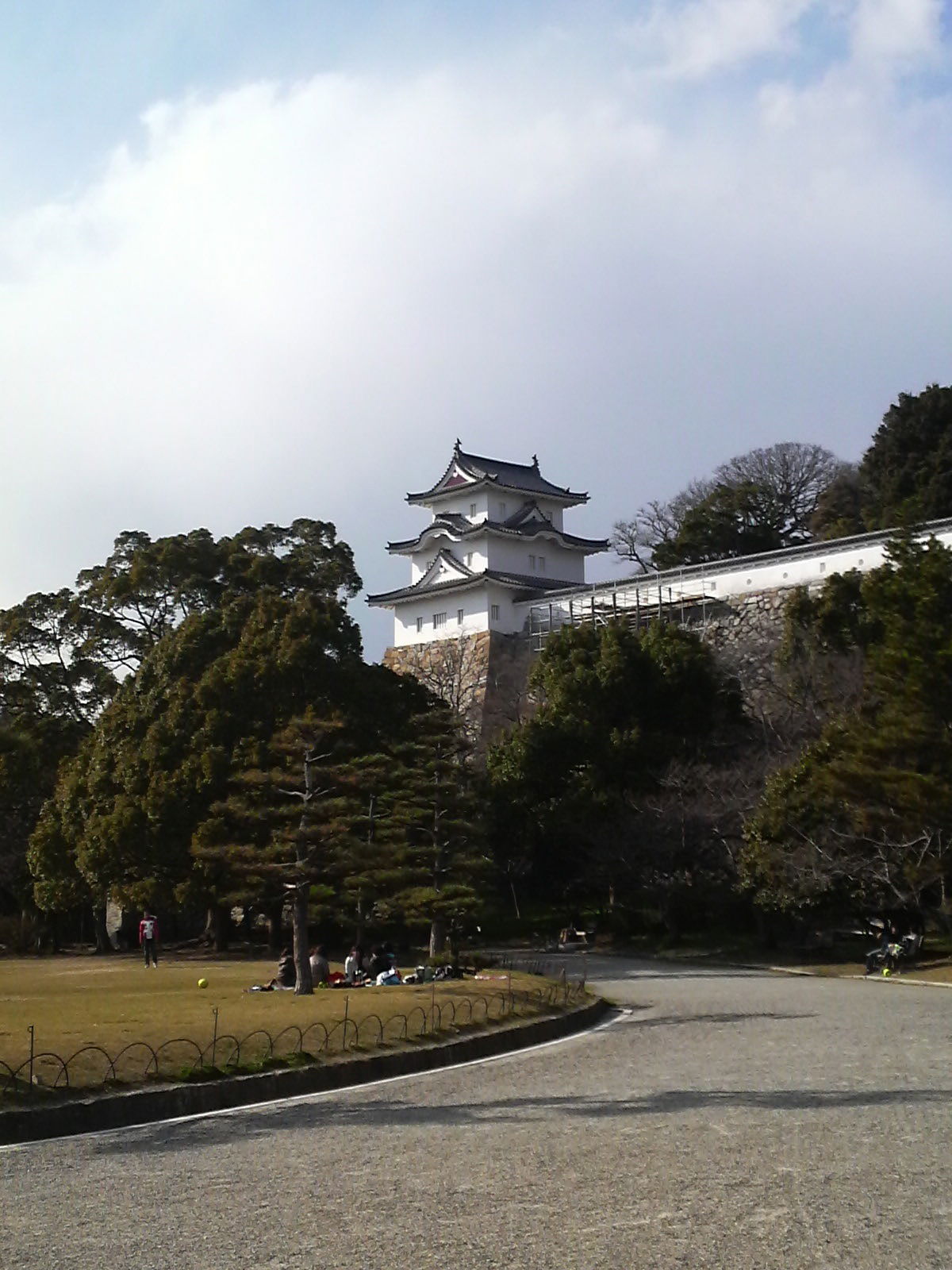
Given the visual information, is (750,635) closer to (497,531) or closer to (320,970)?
(497,531)

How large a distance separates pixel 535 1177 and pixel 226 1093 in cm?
390

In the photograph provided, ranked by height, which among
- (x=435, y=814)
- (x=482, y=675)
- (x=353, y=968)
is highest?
(x=482, y=675)

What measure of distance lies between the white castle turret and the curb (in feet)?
115

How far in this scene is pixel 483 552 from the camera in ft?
163

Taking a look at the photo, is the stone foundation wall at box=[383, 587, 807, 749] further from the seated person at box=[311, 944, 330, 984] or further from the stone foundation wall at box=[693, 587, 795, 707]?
the seated person at box=[311, 944, 330, 984]

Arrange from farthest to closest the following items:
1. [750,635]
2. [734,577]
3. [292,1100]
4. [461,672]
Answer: [461,672] → [734,577] → [750,635] → [292,1100]

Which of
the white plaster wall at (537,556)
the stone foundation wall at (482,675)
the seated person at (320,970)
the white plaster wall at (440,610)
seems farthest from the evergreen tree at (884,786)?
the white plaster wall at (537,556)

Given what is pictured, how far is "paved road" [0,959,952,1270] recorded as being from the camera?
17.9ft

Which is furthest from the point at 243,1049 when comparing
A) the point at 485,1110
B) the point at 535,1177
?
the point at 535,1177

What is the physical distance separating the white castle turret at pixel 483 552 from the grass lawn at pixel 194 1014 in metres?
26.5

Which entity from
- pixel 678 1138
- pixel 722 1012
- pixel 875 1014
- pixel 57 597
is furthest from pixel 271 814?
pixel 57 597

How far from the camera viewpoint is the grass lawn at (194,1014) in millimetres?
11047

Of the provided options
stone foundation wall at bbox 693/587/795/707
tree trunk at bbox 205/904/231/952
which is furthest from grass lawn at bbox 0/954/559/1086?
stone foundation wall at bbox 693/587/795/707

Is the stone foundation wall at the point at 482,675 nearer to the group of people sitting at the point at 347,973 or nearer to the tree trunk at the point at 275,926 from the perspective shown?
the tree trunk at the point at 275,926
